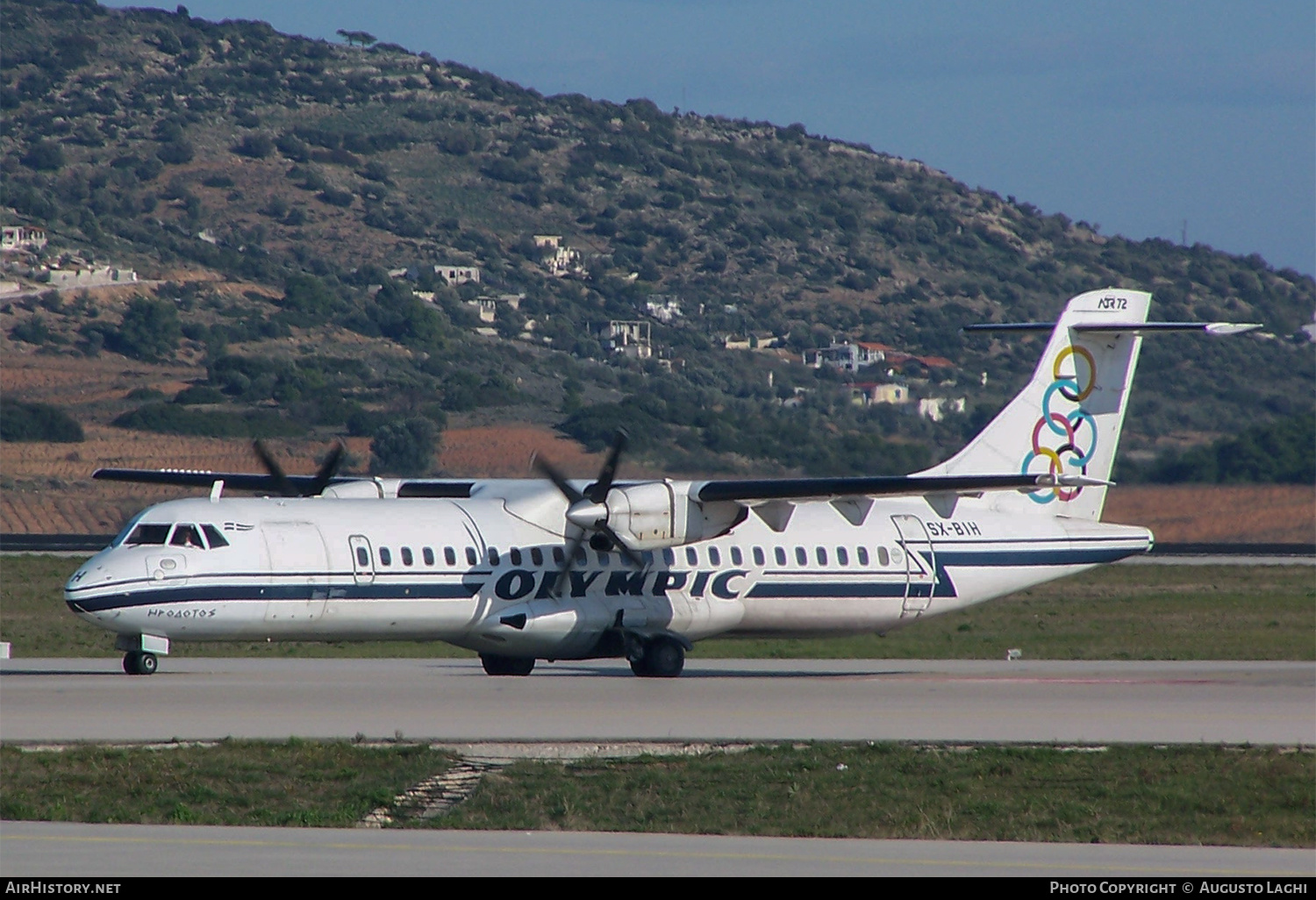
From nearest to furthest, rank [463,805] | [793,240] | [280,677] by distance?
[463,805]
[280,677]
[793,240]

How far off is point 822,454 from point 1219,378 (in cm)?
2811

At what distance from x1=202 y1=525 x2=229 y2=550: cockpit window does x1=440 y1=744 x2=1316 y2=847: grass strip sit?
9107mm

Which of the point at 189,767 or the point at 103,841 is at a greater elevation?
the point at 103,841

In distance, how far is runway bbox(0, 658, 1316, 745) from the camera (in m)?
18.0

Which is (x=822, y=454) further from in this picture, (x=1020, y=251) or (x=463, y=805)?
(x=1020, y=251)

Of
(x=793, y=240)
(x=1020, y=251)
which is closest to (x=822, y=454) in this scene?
(x=793, y=240)

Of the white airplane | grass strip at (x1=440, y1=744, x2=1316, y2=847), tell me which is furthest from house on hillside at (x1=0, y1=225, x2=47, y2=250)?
grass strip at (x1=440, y1=744, x2=1316, y2=847)

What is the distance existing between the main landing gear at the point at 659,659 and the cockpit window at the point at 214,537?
6246 millimetres

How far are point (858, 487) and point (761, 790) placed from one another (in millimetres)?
10437

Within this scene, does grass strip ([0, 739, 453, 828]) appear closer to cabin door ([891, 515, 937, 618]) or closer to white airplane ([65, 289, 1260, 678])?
white airplane ([65, 289, 1260, 678])

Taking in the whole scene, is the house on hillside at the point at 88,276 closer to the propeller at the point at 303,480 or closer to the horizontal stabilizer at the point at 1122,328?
the propeller at the point at 303,480

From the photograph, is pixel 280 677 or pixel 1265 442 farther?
pixel 1265 442

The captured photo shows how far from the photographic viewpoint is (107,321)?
10075 centimetres
